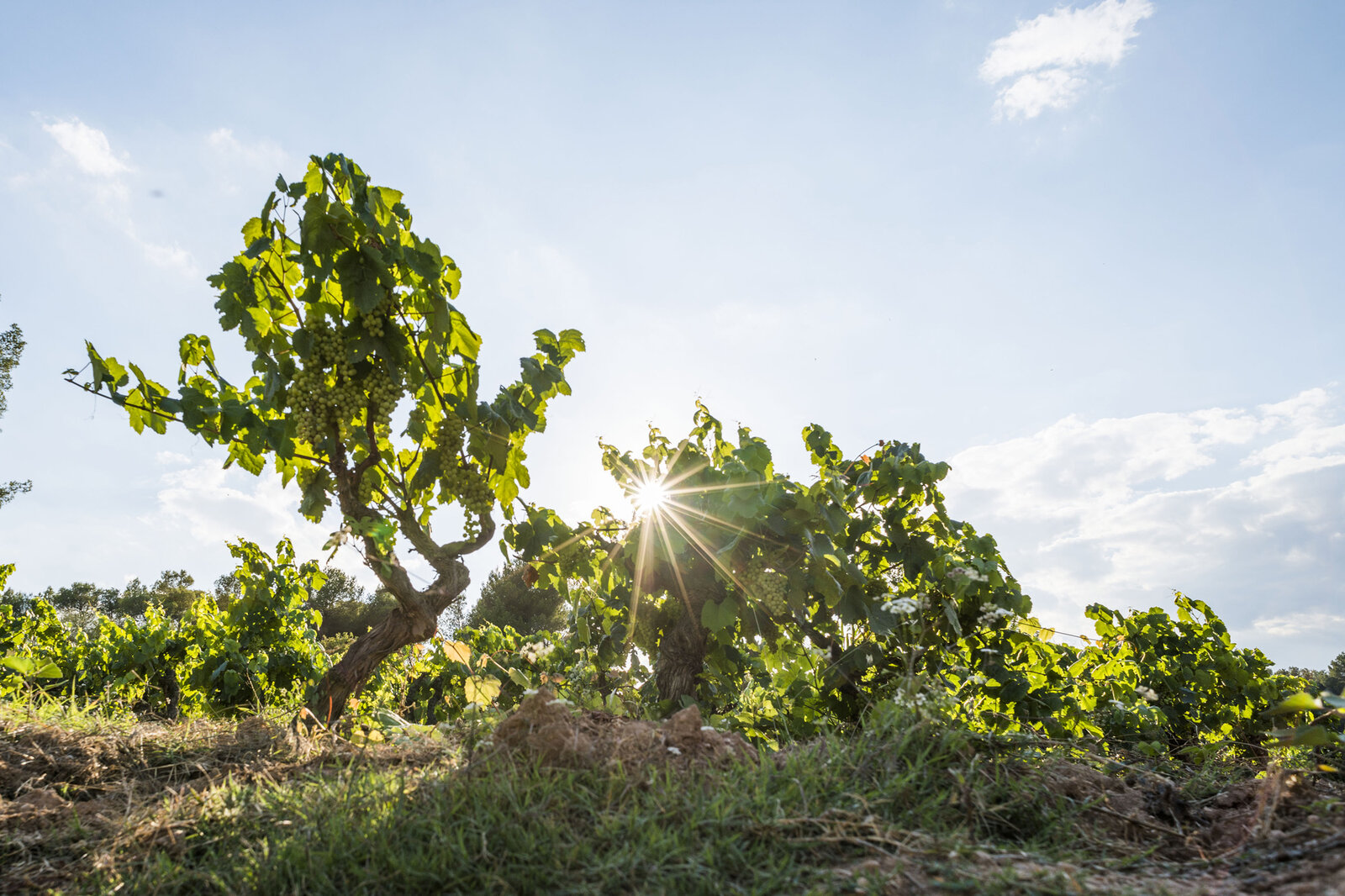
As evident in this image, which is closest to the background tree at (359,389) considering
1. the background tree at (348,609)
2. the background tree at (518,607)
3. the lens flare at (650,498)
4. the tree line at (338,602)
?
the lens flare at (650,498)

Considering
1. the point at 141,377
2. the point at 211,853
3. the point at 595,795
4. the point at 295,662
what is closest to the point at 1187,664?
the point at 595,795

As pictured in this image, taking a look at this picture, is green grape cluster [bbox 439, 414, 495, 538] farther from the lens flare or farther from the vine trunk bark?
the lens flare

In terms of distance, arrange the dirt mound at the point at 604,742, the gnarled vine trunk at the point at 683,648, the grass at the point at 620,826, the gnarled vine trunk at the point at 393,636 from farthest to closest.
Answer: the gnarled vine trunk at the point at 683,648 → the gnarled vine trunk at the point at 393,636 → the dirt mound at the point at 604,742 → the grass at the point at 620,826

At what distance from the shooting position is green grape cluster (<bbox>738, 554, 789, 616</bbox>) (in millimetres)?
3832

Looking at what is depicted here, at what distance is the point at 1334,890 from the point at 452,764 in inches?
93.2

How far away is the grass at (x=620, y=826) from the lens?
1619 millimetres

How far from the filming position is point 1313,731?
186cm

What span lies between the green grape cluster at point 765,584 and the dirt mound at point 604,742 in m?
1.40

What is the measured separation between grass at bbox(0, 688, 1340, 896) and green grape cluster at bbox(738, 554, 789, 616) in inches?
50.4

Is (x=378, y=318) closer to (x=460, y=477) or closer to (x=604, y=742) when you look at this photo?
(x=460, y=477)

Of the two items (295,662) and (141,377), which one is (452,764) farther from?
(295,662)

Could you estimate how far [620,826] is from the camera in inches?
70.9

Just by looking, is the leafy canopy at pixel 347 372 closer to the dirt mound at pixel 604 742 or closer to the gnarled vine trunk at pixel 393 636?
the gnarled vine trunk at pixel 393 636

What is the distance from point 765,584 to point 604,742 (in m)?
1.74
